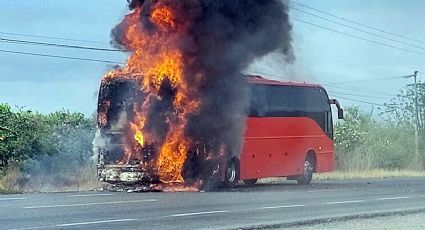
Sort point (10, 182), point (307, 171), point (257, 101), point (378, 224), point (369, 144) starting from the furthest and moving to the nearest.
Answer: point (369, 144) < point (307, 171) < point (257, 101) < point (10, 182) < point (378, 224)

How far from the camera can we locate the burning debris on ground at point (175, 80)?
Result: 1098 inches

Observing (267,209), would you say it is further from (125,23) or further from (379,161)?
(379,161)

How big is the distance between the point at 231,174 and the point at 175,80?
482 centimetres

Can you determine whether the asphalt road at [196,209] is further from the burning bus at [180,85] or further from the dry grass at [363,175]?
the dry grass at [363,175]

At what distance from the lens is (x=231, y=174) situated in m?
31.3

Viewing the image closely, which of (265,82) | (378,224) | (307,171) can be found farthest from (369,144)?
(378,224)

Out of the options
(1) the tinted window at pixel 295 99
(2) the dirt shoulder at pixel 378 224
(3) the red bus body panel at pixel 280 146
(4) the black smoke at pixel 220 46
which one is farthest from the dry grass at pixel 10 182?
(2) the dirt shoulder at pixel 378 224

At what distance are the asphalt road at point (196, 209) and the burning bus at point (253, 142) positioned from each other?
1758mm

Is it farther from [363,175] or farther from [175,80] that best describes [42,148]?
[363,175]

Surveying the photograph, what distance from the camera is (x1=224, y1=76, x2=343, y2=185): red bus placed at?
32562 mm

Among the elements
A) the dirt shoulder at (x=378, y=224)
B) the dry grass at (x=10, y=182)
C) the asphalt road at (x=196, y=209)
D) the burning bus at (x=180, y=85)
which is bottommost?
the dirt shoulder at (x=378, y=224)

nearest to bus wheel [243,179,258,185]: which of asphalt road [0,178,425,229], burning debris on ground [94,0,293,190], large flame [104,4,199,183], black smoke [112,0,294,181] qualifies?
black smoke [112,0,294,181]

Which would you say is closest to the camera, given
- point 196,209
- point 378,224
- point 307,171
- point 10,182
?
point 378,224

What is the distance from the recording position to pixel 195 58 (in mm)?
28047
